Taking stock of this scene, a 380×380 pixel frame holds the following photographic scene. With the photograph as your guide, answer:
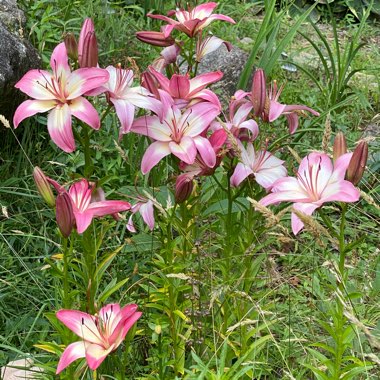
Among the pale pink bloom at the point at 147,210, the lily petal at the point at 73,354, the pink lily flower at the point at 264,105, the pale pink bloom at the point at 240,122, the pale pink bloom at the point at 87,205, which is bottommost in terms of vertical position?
the lily petal at the point at 73,354

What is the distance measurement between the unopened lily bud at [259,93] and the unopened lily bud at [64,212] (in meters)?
0.50

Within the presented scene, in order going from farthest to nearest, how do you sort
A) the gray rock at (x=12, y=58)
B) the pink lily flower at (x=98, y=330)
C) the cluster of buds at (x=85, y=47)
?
1. the gray rock at (x=12, y=58)
2. the cluster of buds at (x=85, y=47)
3. the pink lily flower at (x=98, y=330)

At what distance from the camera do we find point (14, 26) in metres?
3.03

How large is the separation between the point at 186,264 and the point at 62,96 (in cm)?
51

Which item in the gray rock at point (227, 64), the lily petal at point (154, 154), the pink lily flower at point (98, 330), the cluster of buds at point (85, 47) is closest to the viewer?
the pink lily flower at point (98, 330)

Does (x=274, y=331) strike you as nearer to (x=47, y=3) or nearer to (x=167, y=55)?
(x=167, y=55)

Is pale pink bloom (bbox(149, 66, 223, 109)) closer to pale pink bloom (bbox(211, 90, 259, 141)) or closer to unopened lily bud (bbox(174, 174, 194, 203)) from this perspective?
pale pink bloom (bbox(211, 90, 259, 141))

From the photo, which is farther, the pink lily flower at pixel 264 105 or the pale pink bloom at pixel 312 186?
the pink lily flower at pixel 264 105

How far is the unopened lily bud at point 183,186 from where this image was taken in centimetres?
161

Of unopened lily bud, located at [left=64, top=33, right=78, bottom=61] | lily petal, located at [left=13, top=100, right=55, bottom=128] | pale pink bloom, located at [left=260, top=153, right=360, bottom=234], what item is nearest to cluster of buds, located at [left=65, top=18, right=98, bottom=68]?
unopened lily bud, located at [left=64, top=33, right=78, bottom=61]

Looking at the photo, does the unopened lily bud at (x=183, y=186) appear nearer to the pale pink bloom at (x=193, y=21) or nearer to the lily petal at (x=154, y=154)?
the lily petal at (x=154, y=154)

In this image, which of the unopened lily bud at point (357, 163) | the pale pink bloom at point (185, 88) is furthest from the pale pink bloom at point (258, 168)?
the unopened lily bud at point (357, 163)

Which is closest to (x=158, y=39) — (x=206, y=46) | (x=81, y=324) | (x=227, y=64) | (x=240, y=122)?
(x=206, y=46)

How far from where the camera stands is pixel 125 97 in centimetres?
158
